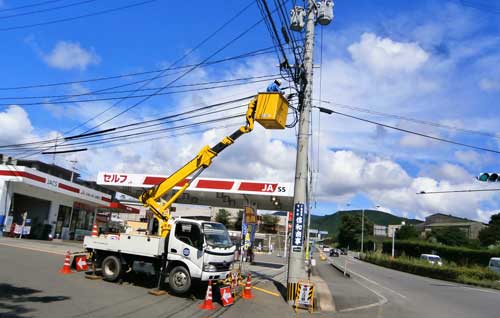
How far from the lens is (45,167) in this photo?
188 feet

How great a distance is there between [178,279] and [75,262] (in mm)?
5698

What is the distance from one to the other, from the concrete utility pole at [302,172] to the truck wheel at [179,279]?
3.34 m

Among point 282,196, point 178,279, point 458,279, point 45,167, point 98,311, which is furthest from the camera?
point 45,167

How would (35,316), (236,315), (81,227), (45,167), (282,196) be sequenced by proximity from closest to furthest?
(35,316)
(236,315)
(282,196)
(81,227)
(45,167)

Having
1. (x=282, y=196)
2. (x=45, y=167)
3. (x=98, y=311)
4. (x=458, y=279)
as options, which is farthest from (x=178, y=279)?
(x=45, y=167)

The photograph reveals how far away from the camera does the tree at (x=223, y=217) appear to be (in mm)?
84562

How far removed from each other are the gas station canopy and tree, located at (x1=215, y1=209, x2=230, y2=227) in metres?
55.1

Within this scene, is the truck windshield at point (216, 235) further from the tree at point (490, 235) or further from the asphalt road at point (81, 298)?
the tree at point (490, 235)

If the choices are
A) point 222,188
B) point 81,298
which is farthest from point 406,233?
point 81,298

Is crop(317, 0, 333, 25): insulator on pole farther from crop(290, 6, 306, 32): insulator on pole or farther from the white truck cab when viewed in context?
the white truck cab

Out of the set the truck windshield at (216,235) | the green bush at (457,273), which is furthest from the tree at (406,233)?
the truck windshield at (216,235)

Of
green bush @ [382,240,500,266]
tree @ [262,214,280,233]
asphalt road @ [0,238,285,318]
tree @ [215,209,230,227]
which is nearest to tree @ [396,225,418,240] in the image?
tree @ [262,214,280,233]

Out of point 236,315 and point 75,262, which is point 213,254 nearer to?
point 236,315

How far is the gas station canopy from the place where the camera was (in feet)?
83.6
